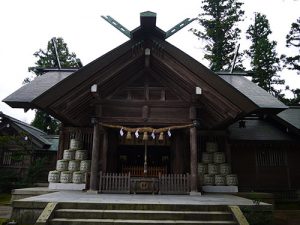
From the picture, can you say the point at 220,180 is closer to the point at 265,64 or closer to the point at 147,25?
the point at 147,25

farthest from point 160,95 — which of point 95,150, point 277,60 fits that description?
point 277,60

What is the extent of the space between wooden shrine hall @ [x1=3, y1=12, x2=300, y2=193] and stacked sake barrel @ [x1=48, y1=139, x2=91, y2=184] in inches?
23.8

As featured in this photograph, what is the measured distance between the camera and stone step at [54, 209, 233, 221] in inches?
253

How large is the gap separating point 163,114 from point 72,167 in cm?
520

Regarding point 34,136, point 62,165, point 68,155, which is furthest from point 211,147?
point 34,136

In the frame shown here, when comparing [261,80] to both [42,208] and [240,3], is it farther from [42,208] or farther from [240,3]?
[42,208]

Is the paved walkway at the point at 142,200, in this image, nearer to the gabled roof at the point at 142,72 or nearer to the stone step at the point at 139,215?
the stone step at the point at 139,215

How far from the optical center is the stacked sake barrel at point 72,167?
1185 centimetres

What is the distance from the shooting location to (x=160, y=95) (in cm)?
1103

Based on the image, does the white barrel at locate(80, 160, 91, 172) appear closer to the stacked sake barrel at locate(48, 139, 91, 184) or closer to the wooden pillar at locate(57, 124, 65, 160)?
the stacked sake barrel at locate(48, 139, 91, 184)

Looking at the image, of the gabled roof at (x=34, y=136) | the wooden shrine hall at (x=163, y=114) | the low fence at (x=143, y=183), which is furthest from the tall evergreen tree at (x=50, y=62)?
the low fence at (x=143, y=183)

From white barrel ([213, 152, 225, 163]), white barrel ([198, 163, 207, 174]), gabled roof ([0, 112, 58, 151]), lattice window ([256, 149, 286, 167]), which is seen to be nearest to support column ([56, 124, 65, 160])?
gabled roof ([0, 112, 58, 151])

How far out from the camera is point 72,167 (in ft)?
39.6

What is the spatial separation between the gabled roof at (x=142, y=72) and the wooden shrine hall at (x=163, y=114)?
0.12 ft
